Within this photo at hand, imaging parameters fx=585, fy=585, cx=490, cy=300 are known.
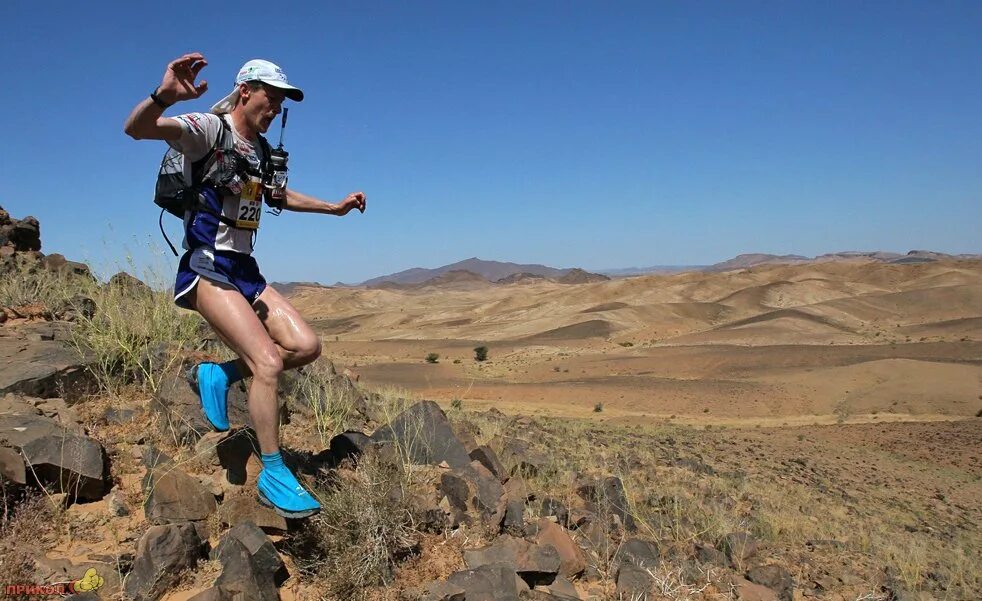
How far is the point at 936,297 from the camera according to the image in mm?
46656

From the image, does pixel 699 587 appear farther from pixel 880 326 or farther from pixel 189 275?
pixel 880 326

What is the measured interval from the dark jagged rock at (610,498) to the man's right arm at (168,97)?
3675mm

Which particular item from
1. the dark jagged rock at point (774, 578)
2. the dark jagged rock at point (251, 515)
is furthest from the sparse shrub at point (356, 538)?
the dark jagged rock at point (774, 578)

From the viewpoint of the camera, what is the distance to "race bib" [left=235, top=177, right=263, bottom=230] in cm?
297

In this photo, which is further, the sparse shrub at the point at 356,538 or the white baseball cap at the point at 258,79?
the white baseball cap at the point at 258,79

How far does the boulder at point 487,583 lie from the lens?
2.79m

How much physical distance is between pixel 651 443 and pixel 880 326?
37916mm

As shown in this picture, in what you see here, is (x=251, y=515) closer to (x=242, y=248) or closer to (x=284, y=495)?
(x=284, y=495)

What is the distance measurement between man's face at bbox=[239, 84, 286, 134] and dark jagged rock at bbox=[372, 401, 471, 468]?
7.43 feet

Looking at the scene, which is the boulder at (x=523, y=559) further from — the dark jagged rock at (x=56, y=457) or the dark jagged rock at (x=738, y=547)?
the dark jagged rock at (x=56, y=457)

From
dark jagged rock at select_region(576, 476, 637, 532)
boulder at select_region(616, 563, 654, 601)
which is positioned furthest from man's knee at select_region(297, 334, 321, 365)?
dark jagged rock at select_region(576, 476, 637, 532)

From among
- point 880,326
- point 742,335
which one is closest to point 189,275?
point 742,335

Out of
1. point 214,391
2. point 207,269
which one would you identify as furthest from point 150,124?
point 214,391

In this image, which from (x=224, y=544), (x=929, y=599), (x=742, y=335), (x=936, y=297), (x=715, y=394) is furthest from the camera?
(x=936, y=297)
